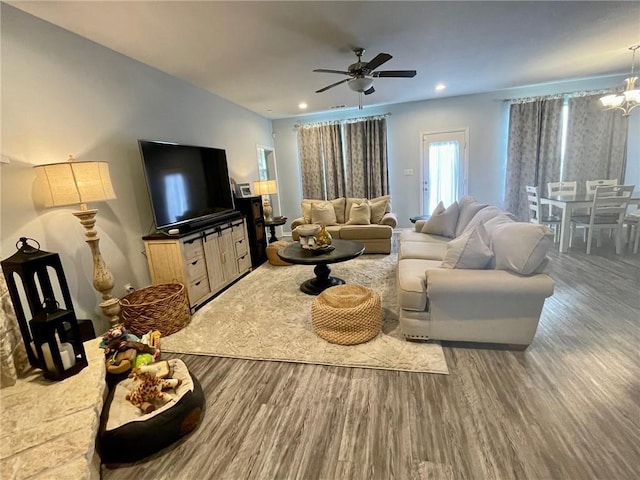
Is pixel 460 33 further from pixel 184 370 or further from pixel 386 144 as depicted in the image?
pixel 184 370

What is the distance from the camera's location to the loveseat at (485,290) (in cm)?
200

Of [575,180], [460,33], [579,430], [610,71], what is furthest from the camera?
[575,180]

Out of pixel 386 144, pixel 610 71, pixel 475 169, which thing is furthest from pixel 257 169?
pixel 610 71

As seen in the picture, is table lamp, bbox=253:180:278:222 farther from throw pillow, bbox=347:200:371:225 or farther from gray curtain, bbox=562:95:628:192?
gray curtain, bbox=562:95:628:192

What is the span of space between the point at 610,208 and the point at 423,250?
10.0 feet

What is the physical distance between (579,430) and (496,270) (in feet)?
3.25

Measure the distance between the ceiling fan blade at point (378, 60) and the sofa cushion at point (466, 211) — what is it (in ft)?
6.53

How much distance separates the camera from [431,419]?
1.62 metres

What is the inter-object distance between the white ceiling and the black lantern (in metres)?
1.85

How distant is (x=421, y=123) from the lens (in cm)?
607

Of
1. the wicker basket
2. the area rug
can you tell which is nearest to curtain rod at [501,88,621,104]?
the area rug

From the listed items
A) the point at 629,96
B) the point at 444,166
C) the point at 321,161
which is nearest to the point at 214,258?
the point at 321,161

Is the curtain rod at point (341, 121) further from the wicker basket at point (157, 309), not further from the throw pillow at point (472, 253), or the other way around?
the wicker basket at point (157, 309)

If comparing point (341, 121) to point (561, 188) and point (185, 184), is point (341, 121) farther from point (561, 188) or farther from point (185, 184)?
point (561, 188)
